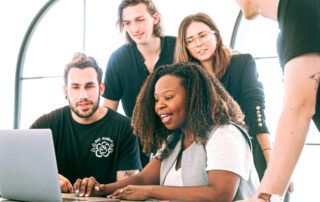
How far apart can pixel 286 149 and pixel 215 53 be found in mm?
1316

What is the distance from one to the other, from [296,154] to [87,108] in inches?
60.8

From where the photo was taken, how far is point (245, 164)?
4.67ft

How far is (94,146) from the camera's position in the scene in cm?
216

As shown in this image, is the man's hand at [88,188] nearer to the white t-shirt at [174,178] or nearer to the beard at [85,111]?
the white t-shirt at [174,178]

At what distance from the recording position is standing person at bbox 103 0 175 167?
2.32 m

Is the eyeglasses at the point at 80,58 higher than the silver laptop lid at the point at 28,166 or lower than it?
higher

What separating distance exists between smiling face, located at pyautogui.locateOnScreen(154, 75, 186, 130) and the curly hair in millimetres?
19

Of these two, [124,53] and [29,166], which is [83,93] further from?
[29,166]

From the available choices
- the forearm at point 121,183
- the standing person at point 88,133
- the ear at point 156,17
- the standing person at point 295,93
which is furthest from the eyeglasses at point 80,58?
the standing person at point 295,93

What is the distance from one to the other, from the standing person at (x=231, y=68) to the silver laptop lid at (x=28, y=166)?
104 cm

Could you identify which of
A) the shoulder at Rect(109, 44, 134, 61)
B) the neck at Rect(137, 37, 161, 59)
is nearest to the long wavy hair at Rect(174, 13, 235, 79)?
the neck at Rect(137, 37, 161, 59)

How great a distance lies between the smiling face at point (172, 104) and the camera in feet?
5.21

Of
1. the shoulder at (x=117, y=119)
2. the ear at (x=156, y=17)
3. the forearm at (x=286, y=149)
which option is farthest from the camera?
the ear at (x=156, y=17)

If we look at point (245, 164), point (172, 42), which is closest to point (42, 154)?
point (245, 164)
